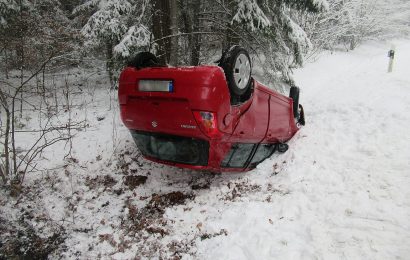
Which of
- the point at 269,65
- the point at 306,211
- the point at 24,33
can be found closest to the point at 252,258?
the point at 306,211

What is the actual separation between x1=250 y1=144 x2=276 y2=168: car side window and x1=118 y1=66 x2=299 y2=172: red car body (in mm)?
256

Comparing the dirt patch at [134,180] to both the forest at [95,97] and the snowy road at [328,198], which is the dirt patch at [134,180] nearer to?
the forest at [95,97]

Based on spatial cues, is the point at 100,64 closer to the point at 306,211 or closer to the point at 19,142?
the point at 19,142

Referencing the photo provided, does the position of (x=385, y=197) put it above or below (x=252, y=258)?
Answer: above

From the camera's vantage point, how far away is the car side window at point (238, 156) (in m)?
4.51

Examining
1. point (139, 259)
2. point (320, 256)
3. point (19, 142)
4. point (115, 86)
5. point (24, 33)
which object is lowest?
point (139, 259)

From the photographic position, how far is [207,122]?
3.76 meters

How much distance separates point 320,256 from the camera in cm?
Result: 344

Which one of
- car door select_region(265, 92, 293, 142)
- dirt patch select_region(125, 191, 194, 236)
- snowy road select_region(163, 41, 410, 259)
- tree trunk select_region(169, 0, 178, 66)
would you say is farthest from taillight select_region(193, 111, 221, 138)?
tree trunk select_region(169, 0, 178, 66)

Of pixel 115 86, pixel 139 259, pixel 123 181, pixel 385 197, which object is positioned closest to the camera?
pixel 139 259

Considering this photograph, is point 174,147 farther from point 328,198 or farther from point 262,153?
point 328,198

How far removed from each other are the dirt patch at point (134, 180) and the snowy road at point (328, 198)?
37.4 inches

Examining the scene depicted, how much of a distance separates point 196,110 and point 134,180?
2136 millimetres

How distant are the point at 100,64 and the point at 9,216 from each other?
10.5 m
